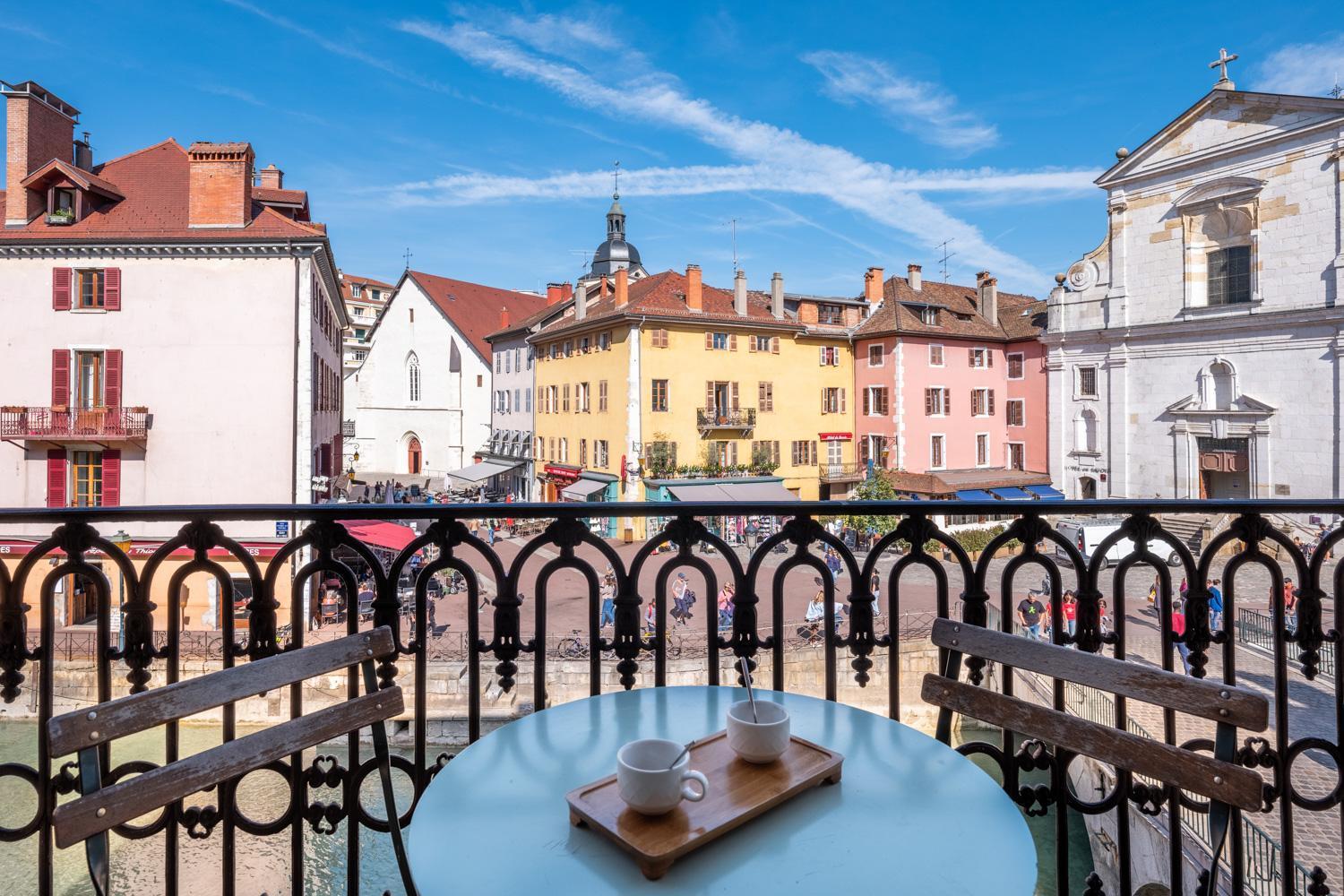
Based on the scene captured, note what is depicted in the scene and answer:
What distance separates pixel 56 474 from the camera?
1992 centimetres

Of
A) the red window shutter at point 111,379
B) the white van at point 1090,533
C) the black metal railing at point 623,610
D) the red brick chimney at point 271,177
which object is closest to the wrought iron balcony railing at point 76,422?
the red window shutter at point 111,379

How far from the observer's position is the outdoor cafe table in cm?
129

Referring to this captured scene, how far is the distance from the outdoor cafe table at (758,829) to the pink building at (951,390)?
105 ft

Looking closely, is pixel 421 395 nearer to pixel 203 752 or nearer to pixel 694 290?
pixel 694 290

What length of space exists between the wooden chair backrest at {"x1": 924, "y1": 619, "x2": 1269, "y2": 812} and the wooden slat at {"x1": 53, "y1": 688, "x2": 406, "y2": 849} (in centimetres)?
141

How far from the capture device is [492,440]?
45312mm

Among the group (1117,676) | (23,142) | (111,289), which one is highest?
(23,142)

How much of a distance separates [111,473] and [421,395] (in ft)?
107

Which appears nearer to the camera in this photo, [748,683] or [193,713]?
[193,713]

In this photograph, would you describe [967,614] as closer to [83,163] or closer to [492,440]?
[83,163]

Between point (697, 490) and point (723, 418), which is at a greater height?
point (723, 418)

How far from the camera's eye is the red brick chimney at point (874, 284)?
37469mm

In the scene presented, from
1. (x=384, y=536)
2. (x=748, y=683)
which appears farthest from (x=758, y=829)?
(x=384, y=536)

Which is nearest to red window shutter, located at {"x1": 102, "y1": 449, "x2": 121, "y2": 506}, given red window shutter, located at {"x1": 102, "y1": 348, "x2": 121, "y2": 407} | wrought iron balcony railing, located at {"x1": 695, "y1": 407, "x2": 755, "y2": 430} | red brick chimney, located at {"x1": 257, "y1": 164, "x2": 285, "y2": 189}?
red window shutter, located at {"x1": 102, "y1": 348, "x2": 121, "y2": 407}
